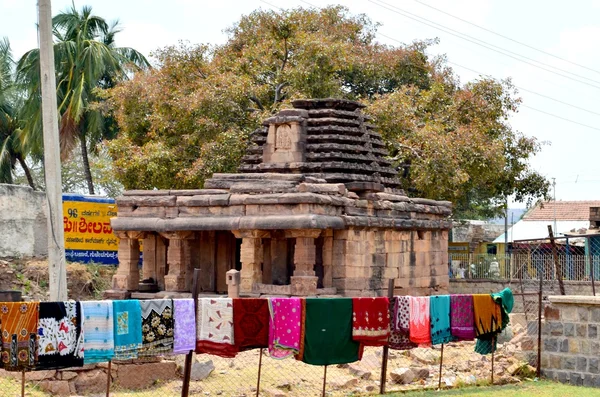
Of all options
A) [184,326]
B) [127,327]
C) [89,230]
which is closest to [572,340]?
[184,326]

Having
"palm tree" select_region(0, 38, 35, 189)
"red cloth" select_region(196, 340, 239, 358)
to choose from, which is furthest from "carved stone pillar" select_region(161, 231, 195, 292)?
"palm tree" select_region(0, 38, 35, 189)

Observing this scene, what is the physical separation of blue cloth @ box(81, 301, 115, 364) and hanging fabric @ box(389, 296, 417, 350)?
4.58 meters

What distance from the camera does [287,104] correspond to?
110ft

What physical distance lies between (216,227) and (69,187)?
116ft

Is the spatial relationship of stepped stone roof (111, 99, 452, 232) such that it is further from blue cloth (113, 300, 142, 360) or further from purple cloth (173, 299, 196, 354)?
blue cloth (113, 300, 142, 360)

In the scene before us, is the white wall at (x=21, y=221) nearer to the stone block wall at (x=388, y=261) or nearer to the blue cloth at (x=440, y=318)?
the stone block wall at (x=388, y=261)

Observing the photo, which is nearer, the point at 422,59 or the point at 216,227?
the point at 216,227

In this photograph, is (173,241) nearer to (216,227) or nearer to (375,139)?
(216,227)

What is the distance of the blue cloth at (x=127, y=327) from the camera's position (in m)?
12.8

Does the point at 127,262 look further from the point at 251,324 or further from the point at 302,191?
the point at 251,324

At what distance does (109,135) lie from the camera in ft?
145

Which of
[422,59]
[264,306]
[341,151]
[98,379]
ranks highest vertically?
[422,59]

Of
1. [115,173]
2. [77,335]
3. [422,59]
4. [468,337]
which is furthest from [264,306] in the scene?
[422,59]

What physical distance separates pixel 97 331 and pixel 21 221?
17318 millimetres
